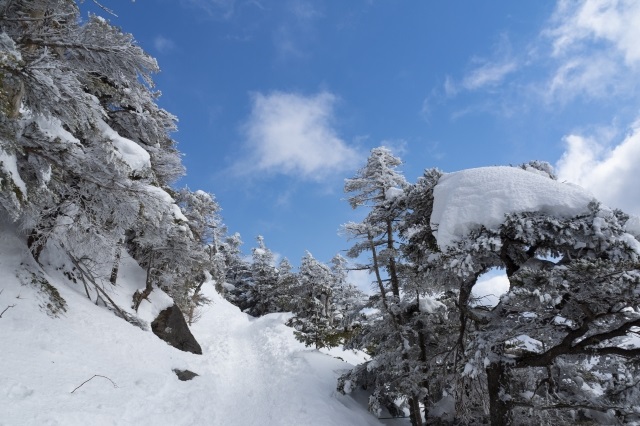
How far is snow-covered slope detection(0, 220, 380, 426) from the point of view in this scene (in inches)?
261

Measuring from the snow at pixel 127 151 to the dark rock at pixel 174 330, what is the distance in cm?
796

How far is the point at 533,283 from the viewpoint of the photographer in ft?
20.9

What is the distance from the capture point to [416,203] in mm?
9844

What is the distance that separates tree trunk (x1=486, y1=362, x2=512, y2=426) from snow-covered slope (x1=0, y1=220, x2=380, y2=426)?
193 inches

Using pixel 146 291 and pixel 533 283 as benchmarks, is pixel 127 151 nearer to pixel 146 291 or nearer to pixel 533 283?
pixel 146 291

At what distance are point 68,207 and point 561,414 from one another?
14.6m

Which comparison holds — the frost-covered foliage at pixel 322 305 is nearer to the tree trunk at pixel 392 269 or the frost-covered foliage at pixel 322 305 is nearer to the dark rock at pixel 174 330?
the tree trunk at pixel 392 269

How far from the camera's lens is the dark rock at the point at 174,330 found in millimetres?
15836

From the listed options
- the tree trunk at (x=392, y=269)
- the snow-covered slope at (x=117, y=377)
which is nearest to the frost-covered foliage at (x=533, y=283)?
the tree trunk at (x=392, y=269)

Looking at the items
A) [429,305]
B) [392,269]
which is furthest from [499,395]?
[392,269]

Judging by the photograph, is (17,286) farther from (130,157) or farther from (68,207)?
(130,157)

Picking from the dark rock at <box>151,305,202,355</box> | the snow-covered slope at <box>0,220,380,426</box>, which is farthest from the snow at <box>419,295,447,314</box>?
the dark rock at <box>151,305,202,355</box>

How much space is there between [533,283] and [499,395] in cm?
333

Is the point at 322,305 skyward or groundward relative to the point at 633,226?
skyward
